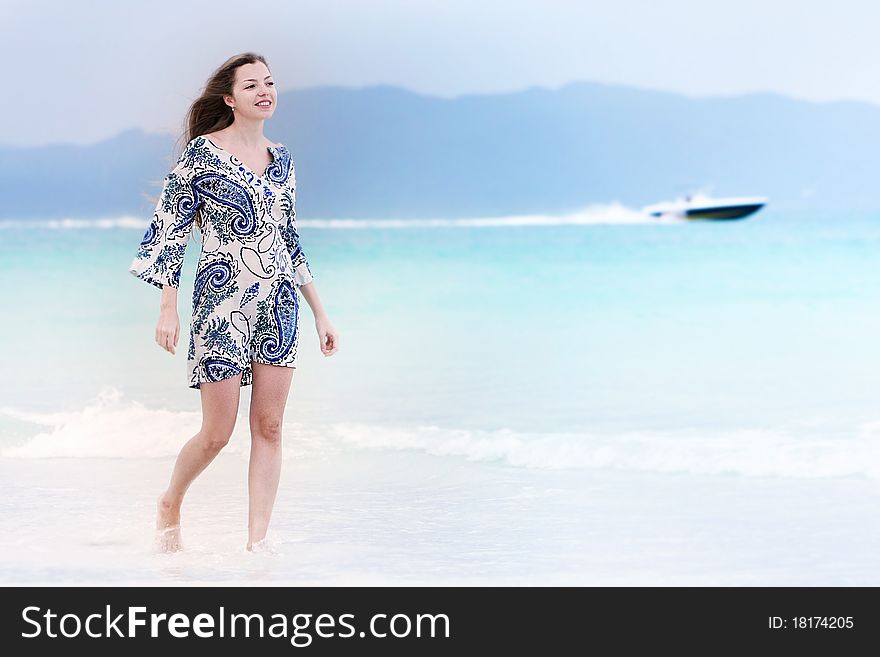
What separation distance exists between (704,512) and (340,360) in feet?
8.51

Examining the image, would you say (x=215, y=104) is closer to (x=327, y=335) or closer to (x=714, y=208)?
(x=327, y=335)

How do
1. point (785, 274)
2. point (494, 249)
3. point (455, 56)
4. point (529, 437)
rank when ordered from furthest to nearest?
1. point (494, 249)
2. point (785, 274)
3. point (455, 56)
4. point (529, 437)

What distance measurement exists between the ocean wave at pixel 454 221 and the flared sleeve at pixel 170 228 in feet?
20.7

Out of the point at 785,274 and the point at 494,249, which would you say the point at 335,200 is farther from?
the point at 785,274

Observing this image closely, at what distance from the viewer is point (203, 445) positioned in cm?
267

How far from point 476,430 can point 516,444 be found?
25cm

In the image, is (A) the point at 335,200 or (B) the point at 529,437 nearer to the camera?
(B) the point at 529,437

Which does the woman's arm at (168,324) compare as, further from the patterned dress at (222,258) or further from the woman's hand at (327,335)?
the woman's hand at (327,335)

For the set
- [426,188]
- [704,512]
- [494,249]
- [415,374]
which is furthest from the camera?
[426,188]

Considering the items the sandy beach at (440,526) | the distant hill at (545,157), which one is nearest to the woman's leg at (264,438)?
the sandy beach at (440,526)

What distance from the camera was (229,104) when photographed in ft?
8.77

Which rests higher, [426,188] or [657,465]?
[426,188]

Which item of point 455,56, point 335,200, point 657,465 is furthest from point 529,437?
point 335,200
